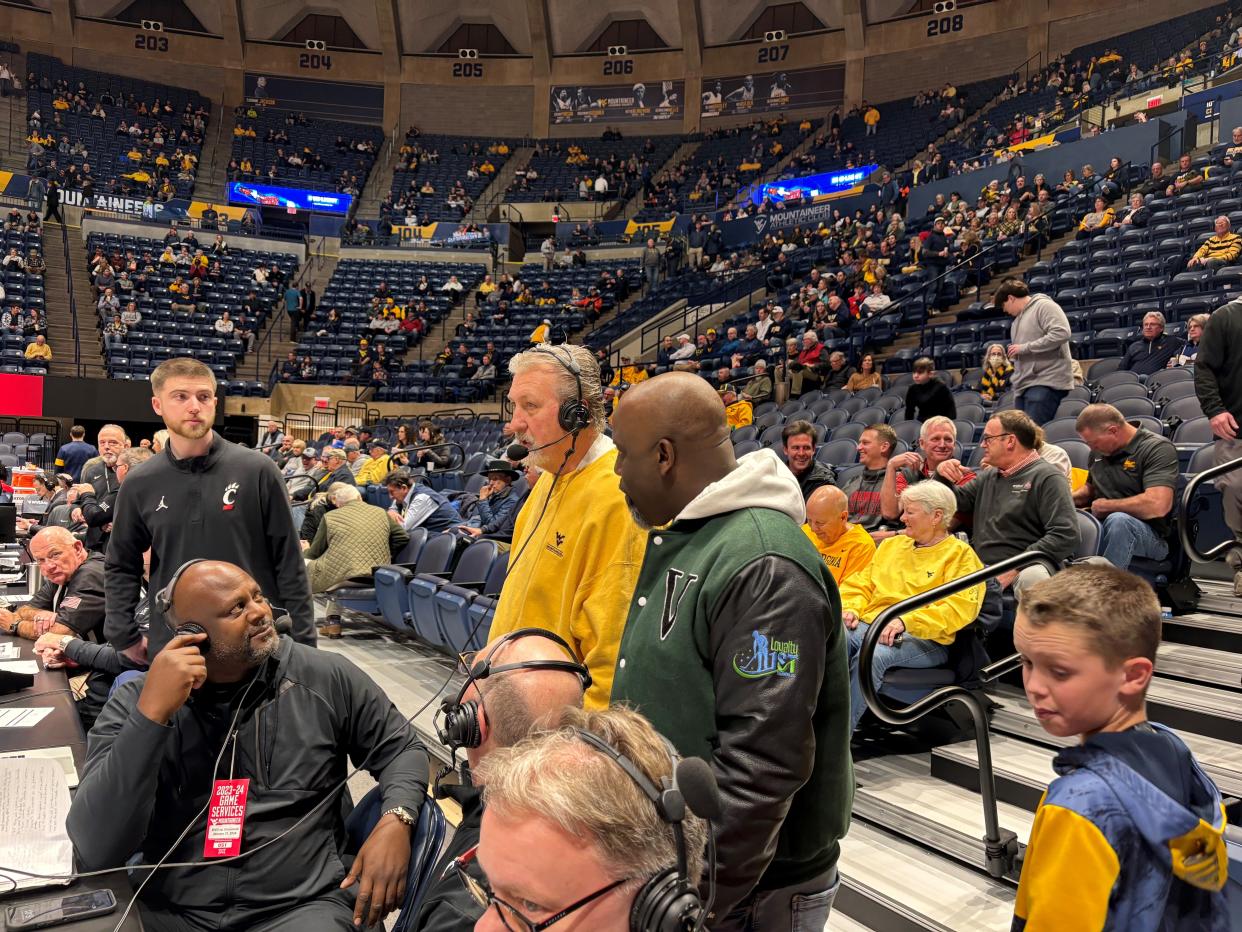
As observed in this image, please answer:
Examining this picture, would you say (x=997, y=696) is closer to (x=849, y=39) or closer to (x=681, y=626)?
(x=681, y=626)

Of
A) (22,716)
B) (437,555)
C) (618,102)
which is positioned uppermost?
(618,102)

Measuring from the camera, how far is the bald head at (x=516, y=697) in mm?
1401

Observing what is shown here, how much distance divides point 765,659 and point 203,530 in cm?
220

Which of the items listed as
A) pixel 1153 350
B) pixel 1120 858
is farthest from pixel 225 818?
pixel 1153 350

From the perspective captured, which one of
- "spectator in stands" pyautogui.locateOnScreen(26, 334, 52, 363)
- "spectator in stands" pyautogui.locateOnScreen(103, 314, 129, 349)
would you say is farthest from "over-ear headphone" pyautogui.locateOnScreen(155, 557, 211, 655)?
"spectator in stands" pyautogui.locateOnScreen(103, 314, 129, 349)

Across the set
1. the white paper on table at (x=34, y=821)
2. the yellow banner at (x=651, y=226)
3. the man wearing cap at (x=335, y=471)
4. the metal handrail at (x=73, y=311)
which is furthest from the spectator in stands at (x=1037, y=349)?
the yellow banner at (x=651, y=226)

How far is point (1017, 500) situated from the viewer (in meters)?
3.82

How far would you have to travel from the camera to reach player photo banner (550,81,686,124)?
28750mm

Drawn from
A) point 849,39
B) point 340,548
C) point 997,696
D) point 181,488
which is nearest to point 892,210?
point 849,39

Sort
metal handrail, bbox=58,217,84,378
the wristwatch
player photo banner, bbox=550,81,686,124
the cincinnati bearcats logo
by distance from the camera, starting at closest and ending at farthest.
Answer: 1. the cincinnati bearcats logo
2. the wristwatch
3. metal handrail, bbox=58,217,84,378
4. player photo banner, bbox=550,81,686,124

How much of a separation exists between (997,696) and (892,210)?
1553cm

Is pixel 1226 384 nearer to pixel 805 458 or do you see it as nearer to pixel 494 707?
pixel 805 458

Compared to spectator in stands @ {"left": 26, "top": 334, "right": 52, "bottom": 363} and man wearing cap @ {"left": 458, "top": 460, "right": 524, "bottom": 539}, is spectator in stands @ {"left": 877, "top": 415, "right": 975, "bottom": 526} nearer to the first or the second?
man wearing cap @ {"left": 458, "top": 460, "right": 524, "bottom": 539}

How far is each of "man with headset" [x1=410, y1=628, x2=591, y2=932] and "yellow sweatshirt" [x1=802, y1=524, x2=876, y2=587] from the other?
2741 mm
